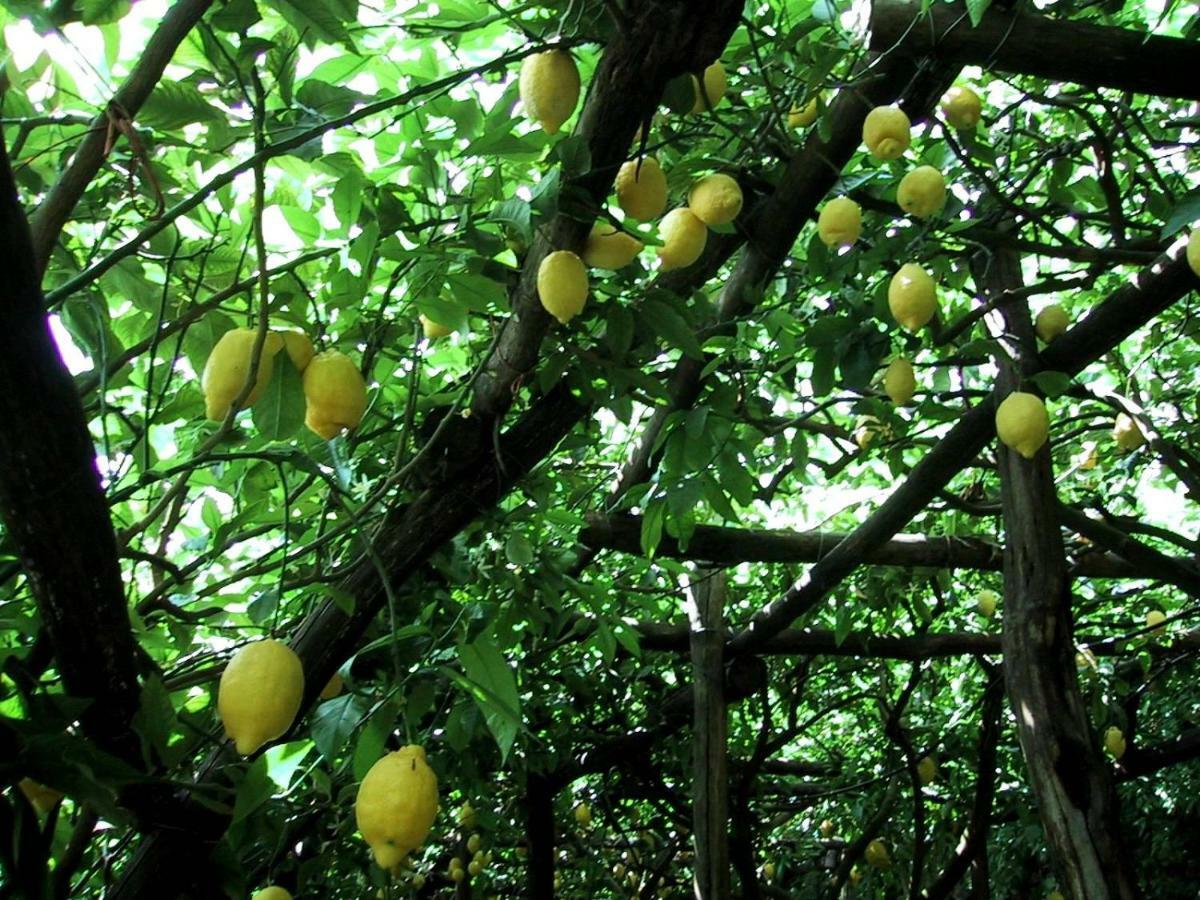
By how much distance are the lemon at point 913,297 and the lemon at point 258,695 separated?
104cm

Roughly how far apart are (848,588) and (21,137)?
285 cm

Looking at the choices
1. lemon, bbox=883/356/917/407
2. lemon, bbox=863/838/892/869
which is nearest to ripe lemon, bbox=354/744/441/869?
lemon, bbox=883/356/917/407

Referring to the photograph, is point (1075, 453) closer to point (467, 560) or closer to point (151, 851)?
point (467, 560)

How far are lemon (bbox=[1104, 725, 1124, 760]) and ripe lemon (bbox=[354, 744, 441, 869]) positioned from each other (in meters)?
3.01

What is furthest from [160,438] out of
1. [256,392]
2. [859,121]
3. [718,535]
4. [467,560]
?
[718,535]

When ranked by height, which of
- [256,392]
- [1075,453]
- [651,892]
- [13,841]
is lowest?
[13,841]

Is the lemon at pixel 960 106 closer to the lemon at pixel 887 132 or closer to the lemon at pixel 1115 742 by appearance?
the lemon at pixel 887 132

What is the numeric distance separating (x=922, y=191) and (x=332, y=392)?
93cm

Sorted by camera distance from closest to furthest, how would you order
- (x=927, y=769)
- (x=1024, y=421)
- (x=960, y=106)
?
1. (x=960, y=106)
2. (x=1024, y=421)
3. (x=927, y=769)

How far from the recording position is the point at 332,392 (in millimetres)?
1105

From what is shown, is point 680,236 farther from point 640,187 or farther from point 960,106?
point 960,106

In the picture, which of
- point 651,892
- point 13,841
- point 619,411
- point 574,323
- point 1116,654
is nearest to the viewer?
point 13,841

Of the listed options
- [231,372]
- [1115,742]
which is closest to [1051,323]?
[1115,742]

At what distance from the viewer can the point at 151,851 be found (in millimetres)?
1083
